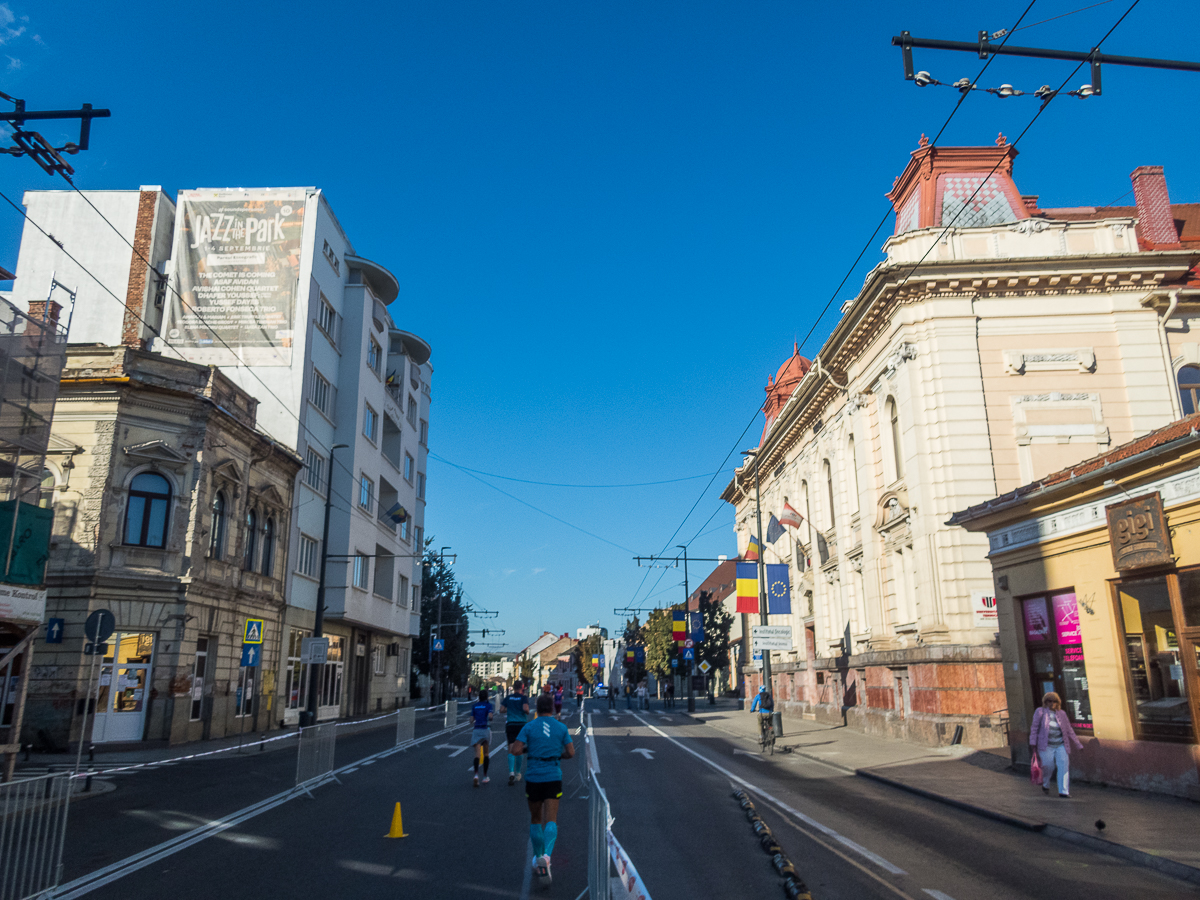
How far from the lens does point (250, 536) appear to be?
29.1m

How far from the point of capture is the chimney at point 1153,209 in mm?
28312

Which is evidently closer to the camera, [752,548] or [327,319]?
[752,548]

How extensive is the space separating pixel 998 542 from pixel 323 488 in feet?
91.4

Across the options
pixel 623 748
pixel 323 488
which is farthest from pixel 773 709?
pixel 323 488

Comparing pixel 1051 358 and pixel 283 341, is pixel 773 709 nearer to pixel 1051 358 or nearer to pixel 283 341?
pixel 1051 358

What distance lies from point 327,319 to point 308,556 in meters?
10.3

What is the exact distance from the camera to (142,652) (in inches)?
914

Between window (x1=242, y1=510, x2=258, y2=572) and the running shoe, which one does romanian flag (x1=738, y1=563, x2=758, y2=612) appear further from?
the running shoe

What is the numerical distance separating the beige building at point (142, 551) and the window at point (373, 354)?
528 inches

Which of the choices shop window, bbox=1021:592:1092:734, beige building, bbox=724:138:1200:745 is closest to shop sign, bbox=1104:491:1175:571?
shop window, bbox=1021:592:1092:734

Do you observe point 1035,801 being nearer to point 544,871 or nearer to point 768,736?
point 544,871

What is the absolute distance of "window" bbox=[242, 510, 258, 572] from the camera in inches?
1132

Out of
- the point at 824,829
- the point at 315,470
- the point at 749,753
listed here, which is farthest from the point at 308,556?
the point at 824,829

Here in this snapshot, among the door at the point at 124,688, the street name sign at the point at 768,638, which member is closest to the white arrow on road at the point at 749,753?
the street name sign at the point at 768,638
